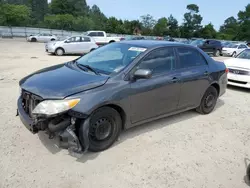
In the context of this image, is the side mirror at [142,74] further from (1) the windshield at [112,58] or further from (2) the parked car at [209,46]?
(2) the parked car at [209,46]

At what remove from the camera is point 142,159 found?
321cm

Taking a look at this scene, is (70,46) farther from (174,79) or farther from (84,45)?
(174,79)

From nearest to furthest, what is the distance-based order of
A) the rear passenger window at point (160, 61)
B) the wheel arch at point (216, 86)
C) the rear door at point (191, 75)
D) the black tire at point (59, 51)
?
the rear passenger window at point (160, 61) < the rear door at point (191, 75) < the wheel arch at point (216, 86) < the black tire at point (59, 51)

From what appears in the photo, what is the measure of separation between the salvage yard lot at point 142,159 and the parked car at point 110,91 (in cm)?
31

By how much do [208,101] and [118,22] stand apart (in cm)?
6106

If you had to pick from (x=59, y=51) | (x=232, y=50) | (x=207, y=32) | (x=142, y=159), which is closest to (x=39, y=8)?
(x=207, y=32)

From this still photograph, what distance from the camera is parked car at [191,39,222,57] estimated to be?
821 inches

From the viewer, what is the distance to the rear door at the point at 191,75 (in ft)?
13.9

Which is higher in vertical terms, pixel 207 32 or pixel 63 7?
pixel 63 7

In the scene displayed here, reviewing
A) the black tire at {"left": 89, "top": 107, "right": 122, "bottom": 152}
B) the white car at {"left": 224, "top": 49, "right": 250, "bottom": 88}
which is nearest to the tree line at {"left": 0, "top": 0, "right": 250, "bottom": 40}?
the white car at {"left": 224, "top": 49, "right": 250, "bottom": 88}

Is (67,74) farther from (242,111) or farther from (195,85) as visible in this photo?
(242,111)

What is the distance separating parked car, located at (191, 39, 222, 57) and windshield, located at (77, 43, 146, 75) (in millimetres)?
18201

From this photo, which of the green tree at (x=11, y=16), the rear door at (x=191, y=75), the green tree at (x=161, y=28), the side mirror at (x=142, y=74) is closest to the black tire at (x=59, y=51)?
the rear door at (x=191, y=75)

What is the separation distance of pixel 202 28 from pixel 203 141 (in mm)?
84728
